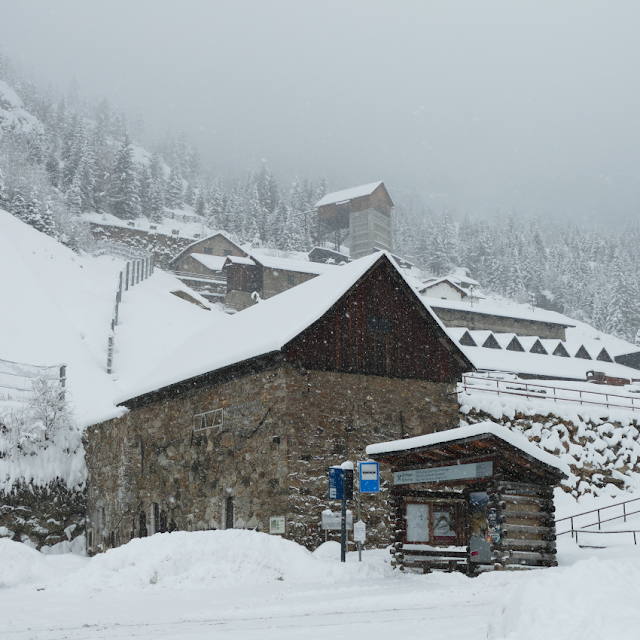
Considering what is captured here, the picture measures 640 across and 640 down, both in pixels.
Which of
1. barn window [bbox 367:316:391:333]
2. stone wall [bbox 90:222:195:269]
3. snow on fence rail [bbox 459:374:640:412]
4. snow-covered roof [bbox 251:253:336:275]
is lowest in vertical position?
snow on fence rail [bbox 459:374:640:412]

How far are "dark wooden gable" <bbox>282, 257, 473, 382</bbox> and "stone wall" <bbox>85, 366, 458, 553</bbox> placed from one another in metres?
0.35

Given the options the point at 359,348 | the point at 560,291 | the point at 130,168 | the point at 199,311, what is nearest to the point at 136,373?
the point at 199,311

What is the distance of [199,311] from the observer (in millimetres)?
47000

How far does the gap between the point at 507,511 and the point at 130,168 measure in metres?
82.8

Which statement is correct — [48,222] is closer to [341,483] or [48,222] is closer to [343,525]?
[341,483]

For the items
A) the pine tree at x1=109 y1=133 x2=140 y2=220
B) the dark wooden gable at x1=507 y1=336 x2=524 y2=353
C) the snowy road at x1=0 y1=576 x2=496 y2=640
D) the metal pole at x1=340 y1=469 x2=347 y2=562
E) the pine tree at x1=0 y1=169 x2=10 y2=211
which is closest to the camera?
the snowy road at x1=0 y1=576 x2=496 y2=640

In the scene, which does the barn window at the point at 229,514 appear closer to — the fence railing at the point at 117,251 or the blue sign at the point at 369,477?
the blue sign at the point at 369,477

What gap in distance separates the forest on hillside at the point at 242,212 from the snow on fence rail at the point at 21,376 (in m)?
32.0

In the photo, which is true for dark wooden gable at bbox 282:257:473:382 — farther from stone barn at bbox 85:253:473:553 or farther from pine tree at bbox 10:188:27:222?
pine tree at bbox 10:188:27:222

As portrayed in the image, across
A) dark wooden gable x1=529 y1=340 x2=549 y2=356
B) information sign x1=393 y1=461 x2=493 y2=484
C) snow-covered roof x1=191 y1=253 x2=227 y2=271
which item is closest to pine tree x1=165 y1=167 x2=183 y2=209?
snow-covered roof x1=191 y1=253 x2=227 y2=271

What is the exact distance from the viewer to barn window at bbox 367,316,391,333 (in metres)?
18.3

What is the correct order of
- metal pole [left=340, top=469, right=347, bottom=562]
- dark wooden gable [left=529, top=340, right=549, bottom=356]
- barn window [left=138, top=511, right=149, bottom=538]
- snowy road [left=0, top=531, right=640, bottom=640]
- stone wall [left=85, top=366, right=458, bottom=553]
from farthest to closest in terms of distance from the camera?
dark wooden gable [left=529, top=340, right=549, bottom=356]
barn window [left=138, top=511, right=149, bottom=538]
stone wall [left=85, top=366, right=458, bottom=553]
metal pole [left=340, top=469, right=347, bottom=562]
snowy road [left=0, top=531, right=640, bottom=640]

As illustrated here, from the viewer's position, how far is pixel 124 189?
276 feet

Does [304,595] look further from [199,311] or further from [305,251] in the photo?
[305,251]
